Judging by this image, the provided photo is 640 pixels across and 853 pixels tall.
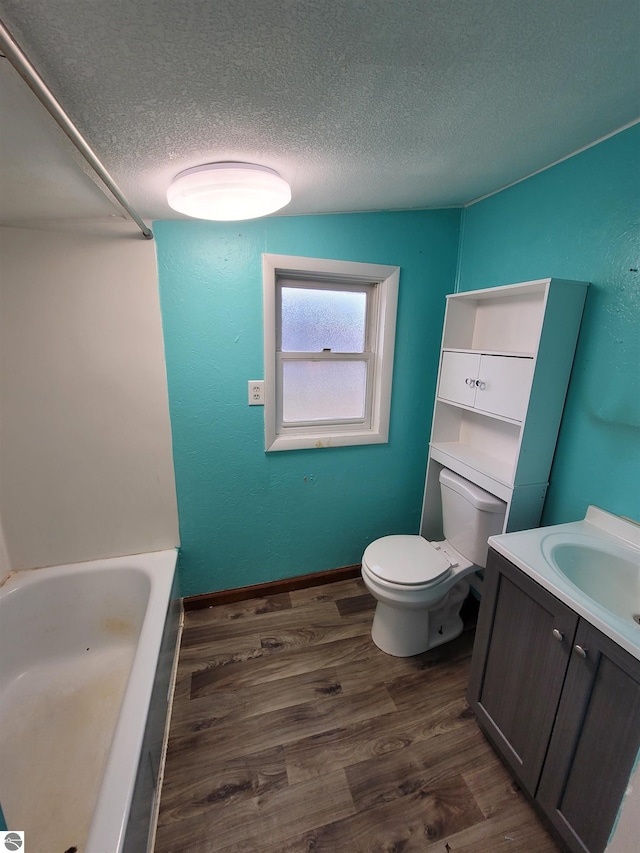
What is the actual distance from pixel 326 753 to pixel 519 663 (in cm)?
78

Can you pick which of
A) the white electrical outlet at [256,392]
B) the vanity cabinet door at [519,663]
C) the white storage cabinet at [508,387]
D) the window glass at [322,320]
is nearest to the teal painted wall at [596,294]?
the white storage cabinet at [508,387]

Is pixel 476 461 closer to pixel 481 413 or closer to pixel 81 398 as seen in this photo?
pixel 481 413

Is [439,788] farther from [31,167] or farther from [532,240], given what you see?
[31,167]

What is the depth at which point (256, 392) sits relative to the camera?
1.73 metres

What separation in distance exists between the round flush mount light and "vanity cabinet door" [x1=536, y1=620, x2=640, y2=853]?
58.9 inches

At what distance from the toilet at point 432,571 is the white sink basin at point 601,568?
0.34 m

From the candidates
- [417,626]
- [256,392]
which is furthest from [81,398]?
[417,626]

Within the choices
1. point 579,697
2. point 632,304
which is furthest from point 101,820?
point 632,304

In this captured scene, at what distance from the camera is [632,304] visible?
115 centimetres

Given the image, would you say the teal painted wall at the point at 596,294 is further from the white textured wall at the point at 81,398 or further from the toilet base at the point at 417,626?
the white textured wall at the point at 81,398

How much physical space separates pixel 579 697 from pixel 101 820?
1.22 m

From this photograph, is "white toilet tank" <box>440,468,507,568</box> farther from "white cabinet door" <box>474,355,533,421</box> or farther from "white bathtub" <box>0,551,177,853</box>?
"white bathtub" <box>0,551,177,853</box>

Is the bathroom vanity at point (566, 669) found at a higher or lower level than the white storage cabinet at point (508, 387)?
lower

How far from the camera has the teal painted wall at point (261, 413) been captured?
1566mm
